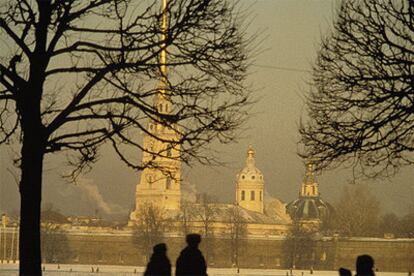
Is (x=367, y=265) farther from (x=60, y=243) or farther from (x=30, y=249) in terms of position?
(x=60, y=243)

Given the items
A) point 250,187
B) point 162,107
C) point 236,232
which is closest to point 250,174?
point 250,187

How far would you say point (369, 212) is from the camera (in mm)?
107250

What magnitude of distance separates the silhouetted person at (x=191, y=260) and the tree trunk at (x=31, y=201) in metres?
3.50

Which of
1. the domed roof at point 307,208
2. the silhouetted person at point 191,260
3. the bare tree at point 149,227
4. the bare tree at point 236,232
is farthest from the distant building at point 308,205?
the silhouetted person at point 191,260

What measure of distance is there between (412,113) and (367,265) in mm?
6276

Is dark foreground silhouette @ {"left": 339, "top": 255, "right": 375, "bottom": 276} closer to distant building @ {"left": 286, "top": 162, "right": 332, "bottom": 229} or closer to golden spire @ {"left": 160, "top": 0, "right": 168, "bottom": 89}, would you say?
golden spire @ {"left": 160, "top": 0, "right": 168, "bottom": 89}

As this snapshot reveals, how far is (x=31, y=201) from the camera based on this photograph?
16203mm

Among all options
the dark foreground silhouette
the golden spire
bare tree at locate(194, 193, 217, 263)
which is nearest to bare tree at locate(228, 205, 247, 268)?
bare tree at locate(194, 193, 217, 263)

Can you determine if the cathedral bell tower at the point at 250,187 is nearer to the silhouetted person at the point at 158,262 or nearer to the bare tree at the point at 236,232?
the bare tree at the point at 236,232

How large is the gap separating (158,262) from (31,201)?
3563 mm

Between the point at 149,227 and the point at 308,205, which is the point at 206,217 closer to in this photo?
the point at 149,227

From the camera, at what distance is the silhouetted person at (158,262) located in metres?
13.2

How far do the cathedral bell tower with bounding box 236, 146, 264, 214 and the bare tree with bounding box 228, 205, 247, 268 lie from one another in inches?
592

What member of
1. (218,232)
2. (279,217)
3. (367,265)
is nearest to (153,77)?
(367,265)
